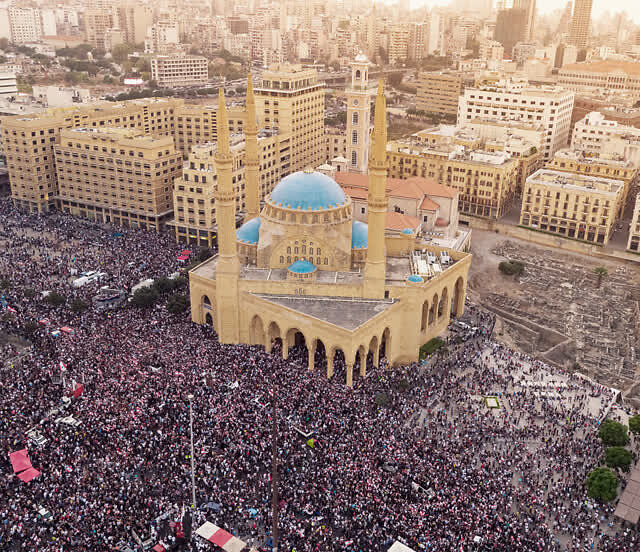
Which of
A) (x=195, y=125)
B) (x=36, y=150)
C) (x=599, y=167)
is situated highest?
(x=195, y=125)

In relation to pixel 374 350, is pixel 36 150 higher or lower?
higher

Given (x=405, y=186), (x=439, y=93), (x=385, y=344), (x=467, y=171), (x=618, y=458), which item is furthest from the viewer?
(x=439, y=93)

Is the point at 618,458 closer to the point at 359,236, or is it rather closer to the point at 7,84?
the point at 359,236

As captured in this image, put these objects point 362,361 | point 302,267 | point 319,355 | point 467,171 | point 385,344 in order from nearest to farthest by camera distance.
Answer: point 362,361
point 319,355
point 302,267
point 385,344
point 467,171

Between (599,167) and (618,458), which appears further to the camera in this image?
(599,167)

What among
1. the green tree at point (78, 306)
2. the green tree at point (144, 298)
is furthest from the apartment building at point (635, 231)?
the green tree at point (78, 306)

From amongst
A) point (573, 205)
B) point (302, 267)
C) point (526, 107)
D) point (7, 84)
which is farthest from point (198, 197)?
point (7, 84)

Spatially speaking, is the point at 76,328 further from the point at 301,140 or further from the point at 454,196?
the point at 301,140
